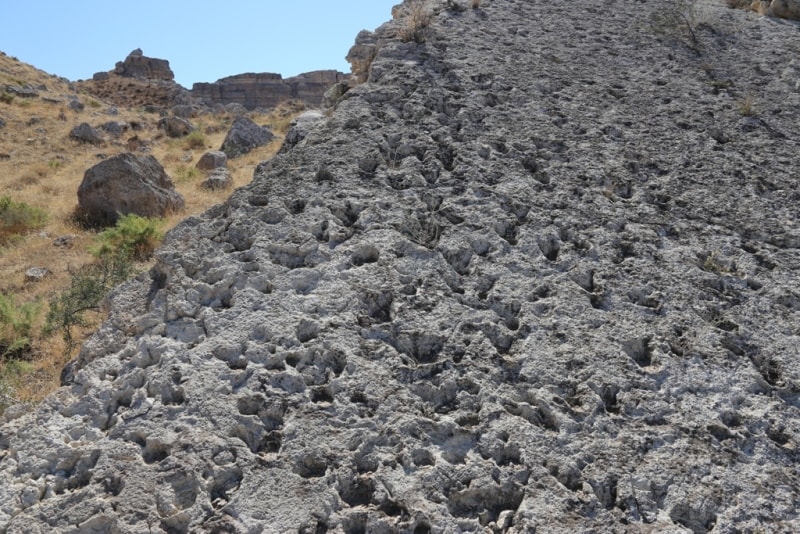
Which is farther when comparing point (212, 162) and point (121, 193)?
point (212, 162)

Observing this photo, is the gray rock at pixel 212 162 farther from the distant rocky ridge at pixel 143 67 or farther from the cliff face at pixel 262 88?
the cliff face at pixel 262 88

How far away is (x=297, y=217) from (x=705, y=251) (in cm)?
227

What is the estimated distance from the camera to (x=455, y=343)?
3.27 m

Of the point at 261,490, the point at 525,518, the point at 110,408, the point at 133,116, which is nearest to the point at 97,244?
the point at 110,408

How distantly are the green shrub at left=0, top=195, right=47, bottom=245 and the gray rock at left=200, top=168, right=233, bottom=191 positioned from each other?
2229 millimetres

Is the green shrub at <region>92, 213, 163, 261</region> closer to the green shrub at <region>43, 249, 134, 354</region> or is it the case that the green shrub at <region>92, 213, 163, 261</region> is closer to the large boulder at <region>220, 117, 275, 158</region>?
the green shrub at <region>43, 249, 134, 354</region>

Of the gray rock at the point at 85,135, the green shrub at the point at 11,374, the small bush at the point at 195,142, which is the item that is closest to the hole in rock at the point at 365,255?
the green shrub at the point at 11,374

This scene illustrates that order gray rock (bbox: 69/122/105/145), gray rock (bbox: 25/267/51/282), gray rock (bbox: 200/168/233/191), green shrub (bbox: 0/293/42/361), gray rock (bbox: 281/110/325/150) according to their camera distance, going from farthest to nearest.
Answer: gray rock (bbox: 69/122/105/145) → gray rock (bbox: 200/168/233/191) → gray rock (bbox: 25/267/51/282) → green shrub (bbox: 0/293/42/361) → gray rock (bbox: 281/110/325/150)

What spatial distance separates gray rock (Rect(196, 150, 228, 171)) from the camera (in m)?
12.0

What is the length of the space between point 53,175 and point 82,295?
7.40 metres

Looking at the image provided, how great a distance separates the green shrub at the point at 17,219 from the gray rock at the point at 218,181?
7.31 feet

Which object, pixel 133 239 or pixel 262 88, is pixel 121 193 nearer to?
pixel 133 239

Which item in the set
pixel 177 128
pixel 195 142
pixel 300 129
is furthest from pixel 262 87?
pixel 300 129

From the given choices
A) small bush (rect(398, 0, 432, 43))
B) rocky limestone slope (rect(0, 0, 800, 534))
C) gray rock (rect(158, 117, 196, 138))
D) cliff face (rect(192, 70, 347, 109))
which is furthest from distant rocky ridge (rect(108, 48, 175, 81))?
rocky limestone slope (rect(0, 0, 800, 534))
